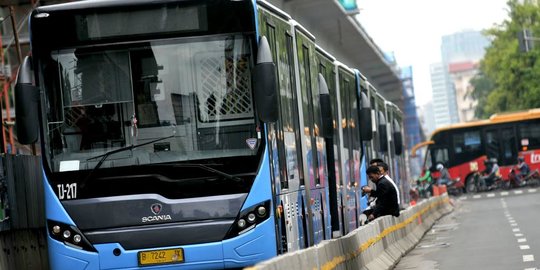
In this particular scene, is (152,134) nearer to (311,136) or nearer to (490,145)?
(311,136)

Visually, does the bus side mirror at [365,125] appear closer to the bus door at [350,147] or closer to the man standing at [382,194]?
the bus door at [350,147]

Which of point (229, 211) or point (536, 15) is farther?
point (536, 15)

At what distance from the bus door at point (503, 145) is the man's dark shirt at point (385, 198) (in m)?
45.0

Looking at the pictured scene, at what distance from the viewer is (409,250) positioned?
25.0 m

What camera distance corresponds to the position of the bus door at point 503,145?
64.8 meters

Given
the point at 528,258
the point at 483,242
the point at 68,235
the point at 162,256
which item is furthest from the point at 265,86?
the point at 483,242

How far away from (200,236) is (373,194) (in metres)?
7.18

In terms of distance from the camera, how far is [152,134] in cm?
1374

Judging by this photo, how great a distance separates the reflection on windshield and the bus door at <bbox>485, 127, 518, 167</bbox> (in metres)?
52.2

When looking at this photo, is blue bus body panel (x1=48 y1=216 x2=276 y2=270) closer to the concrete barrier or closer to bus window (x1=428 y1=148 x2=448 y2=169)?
the concrete barrier

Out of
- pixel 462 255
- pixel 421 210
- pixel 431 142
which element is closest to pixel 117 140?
pixel 462 255

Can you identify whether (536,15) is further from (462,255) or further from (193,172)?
(193,172)

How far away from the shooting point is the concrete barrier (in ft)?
38.7

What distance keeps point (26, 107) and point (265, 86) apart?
2.50 meters
